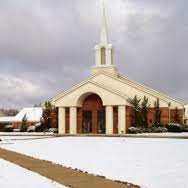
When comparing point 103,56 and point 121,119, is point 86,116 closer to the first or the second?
point 121,119

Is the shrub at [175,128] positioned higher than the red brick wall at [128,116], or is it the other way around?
the red brick wall at [128,116]

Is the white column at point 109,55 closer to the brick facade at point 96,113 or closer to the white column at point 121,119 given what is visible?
the brick facade at point 96,113

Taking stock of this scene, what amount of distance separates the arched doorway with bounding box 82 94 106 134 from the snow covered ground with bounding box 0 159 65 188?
40140 millimetres

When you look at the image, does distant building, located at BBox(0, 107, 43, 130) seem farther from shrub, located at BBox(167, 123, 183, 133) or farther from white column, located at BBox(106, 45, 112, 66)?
shrub, located at BBox(167, 123, 183, 133)

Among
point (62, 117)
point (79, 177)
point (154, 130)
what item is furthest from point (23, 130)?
point (79, 177)

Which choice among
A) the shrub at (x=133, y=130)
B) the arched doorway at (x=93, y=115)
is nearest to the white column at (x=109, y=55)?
the arched doorway at (x=93, y=115)

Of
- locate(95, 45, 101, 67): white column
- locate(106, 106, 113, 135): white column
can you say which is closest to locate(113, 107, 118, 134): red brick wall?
locate(106, 106, 113, 135): white column

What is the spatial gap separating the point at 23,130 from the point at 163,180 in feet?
178

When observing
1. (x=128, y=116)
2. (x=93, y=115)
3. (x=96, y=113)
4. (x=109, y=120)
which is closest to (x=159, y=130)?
(x=128, y=116)

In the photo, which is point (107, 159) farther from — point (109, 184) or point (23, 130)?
point (23, 130)

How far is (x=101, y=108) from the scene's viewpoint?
182ft

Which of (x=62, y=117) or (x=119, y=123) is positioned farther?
(x=62, y=117)

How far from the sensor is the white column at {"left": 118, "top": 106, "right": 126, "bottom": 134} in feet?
169

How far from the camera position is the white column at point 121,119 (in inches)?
2029
